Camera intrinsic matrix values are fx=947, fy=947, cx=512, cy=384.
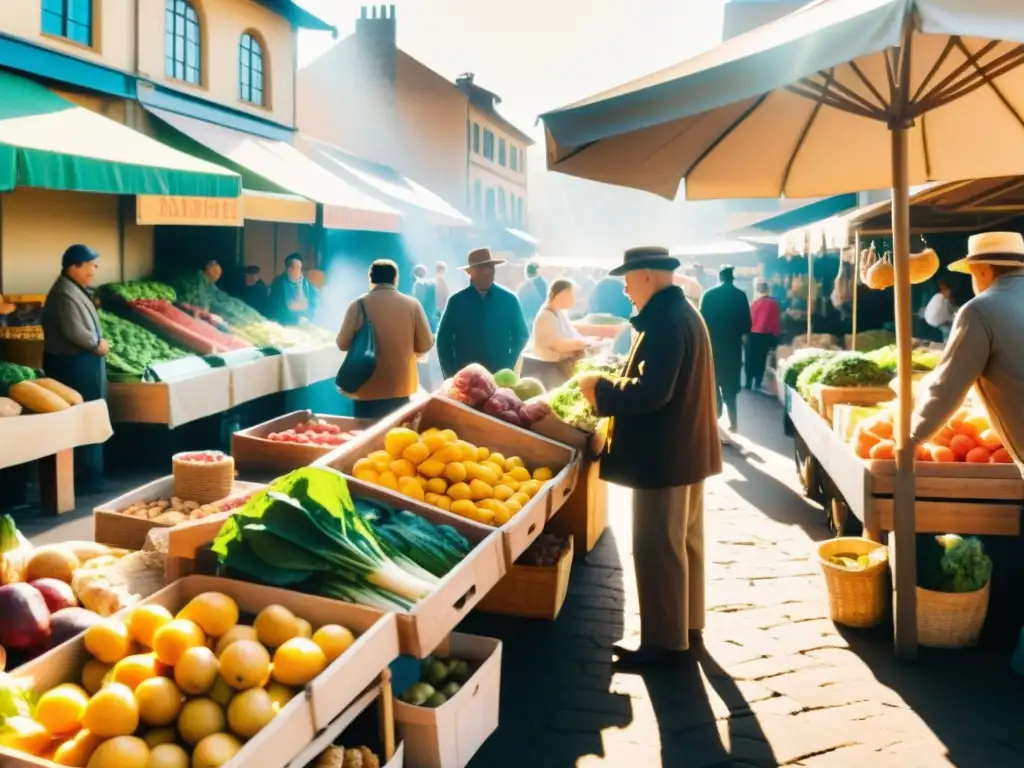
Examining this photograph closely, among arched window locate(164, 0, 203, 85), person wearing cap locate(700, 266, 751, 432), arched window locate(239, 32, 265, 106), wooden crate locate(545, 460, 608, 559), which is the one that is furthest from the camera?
arched window locate(239, 32, 265, 106)

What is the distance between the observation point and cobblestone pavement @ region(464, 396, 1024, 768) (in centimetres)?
381

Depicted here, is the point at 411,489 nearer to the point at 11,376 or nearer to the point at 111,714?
the point at 111,714

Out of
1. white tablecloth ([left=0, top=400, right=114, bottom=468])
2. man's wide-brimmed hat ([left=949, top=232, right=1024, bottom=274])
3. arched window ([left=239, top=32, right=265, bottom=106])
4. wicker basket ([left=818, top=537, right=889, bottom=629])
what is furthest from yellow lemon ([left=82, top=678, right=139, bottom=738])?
arched window ([left=239, top=32, right=265, bottom=106])

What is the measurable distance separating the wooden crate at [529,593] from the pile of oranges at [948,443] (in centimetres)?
185

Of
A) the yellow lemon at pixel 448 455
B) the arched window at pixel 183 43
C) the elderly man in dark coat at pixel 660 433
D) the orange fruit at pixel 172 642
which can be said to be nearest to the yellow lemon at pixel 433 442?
the yellow lemon at pixel 448 455

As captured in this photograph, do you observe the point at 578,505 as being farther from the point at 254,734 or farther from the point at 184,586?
the point at 254,734

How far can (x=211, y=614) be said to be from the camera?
299 cm

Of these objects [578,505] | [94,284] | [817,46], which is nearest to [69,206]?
[94,284]

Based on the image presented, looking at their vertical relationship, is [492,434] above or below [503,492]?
above

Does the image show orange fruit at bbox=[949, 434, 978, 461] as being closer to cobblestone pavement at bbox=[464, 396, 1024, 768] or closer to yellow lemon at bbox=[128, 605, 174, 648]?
cobblestone pavement at bbox=[464, 396, 1024, 768]

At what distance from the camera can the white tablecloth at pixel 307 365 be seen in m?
10.7

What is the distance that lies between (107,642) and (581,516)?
12.4ft

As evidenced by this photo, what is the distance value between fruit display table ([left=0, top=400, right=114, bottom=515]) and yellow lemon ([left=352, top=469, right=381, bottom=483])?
11.4 ft

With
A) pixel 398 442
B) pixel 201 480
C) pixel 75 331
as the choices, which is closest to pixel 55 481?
pixel 75 331
